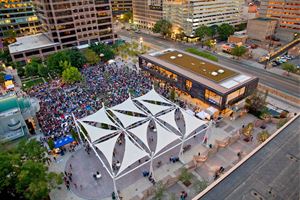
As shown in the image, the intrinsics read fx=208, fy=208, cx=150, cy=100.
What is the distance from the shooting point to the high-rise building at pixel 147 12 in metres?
94.6

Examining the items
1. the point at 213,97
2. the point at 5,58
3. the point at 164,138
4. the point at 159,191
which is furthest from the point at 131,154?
the point at 5,58

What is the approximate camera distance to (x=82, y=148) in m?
32.2

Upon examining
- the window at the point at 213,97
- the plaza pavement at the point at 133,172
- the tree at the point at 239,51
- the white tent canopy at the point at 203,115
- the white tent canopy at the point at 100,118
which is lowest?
the plaza pavement at the point at 133,172

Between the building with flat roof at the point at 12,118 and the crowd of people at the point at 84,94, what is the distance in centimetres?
293

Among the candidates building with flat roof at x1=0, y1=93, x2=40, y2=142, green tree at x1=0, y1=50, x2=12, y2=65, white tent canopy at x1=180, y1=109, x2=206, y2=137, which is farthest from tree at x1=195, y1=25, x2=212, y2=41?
green tree at x1=0, y1=50, x2=12, y2=65

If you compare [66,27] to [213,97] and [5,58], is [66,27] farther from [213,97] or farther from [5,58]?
[213,97]

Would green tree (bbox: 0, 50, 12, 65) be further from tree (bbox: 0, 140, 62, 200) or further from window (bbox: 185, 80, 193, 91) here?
window (bbox: 185, 80, 193, 91)

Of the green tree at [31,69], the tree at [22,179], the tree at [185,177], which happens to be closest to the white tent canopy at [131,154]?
the tree at [185,177]

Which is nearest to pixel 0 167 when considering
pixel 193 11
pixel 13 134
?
pixel 13 134

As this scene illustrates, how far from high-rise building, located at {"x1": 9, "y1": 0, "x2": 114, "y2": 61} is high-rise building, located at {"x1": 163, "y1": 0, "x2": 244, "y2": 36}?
2768cm

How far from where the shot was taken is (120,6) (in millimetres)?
135875

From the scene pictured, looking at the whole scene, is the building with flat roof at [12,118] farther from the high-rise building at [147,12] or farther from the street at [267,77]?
the high-rise building at [147,12]

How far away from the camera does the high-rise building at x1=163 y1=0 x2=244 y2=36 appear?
8062cm

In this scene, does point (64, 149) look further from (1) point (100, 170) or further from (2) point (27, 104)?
(2) point (27, 104)
